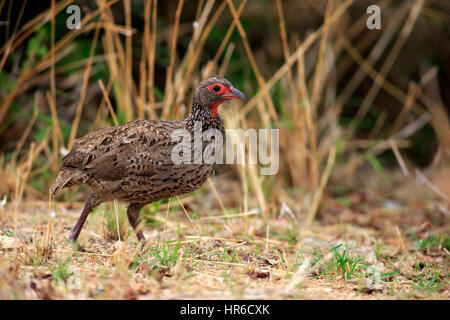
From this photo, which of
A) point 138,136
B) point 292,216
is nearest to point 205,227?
point 292,216

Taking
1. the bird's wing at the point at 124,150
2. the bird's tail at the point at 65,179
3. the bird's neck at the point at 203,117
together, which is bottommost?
the bird's tail at the point at 65,179

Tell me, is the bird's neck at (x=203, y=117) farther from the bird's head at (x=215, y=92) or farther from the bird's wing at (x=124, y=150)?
the bird's wing at (x=124, y=150)

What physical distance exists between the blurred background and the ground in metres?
0.41

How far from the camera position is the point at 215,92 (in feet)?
12.5

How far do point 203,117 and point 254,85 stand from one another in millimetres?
3105

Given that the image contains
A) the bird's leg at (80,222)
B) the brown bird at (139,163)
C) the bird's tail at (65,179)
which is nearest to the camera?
the brown bird at (139,163)

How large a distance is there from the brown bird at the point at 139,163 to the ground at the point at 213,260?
0.82 ft

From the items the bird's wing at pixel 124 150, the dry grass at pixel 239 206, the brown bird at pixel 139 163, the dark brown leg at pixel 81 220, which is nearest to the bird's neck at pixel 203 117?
the brown bird at pixel 139 163

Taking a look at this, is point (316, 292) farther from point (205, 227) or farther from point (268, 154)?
point (268, 154)

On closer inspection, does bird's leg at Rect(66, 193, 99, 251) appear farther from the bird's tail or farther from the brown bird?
the bird's tail

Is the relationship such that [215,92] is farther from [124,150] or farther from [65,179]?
[65,179]

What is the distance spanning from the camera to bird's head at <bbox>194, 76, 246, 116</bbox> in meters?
3.79

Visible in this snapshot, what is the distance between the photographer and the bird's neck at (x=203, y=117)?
3.78 m

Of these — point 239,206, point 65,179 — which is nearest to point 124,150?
point 65,179
